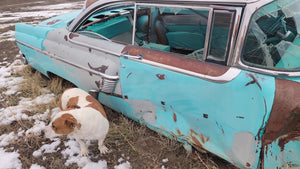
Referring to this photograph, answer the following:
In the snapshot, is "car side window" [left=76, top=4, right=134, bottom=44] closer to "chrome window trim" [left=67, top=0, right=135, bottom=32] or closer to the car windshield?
"chrome window trim" [left=67, top=0, right=135, bottom=32]

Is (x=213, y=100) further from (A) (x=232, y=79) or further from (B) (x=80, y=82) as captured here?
(B) (x=80, y=82)

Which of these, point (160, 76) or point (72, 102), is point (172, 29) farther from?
point (72, 102)

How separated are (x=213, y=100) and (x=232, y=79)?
0.21 metres

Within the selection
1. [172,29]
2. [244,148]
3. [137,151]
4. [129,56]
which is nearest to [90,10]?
[129,56]

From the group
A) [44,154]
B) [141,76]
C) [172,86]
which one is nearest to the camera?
[172,86]

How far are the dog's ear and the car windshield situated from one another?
1.53 meters

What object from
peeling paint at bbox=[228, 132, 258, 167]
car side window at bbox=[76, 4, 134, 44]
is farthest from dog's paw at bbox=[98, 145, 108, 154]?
car side window at bbox=[76, 4, 134, 44]

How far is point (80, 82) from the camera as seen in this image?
8.41ft

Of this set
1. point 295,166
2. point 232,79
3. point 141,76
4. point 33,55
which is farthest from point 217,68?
point 33,55

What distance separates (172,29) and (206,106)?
147 centimetres

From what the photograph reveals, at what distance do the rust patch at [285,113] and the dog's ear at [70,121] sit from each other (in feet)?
5.12

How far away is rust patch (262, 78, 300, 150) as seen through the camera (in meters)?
1.24

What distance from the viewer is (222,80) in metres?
1.44

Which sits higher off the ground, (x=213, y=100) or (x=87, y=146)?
(x=213, y=100)
